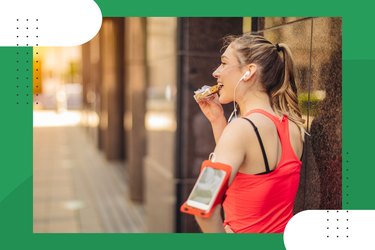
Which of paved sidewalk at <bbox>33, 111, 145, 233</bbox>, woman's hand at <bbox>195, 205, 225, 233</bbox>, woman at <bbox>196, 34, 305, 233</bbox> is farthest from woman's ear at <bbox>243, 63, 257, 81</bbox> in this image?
→ paved sidewalk at <bbox>33, 111, 145, 233</bbox>

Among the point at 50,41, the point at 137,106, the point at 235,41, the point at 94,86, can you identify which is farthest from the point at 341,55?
the point at 94,86

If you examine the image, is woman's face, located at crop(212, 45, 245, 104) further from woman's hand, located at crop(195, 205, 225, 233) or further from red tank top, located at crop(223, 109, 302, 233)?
woman's hand, located at crop(195, 205, 225, 233)

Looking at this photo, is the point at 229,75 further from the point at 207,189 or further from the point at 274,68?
the point at 207,189

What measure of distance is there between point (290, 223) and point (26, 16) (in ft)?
4.61

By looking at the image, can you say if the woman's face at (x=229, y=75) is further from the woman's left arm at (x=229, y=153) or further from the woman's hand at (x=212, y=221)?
the woman's hand at (x=212, y=221)

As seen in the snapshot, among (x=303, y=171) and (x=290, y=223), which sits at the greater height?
(x=303, y=171)

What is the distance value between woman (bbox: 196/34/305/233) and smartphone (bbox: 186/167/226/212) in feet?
0.35

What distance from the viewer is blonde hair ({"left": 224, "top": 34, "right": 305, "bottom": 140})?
6.07 ft

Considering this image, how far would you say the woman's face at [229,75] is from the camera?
73.3 inches

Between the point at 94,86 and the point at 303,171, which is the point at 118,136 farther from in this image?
the point at 303,171

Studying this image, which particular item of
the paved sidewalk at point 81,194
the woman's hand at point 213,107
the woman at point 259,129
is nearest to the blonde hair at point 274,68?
the woman at point 259,129

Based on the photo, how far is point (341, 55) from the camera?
2053 mm

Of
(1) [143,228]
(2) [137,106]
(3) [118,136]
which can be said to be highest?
(2) [137,106]

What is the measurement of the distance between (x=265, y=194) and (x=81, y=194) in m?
6.47
